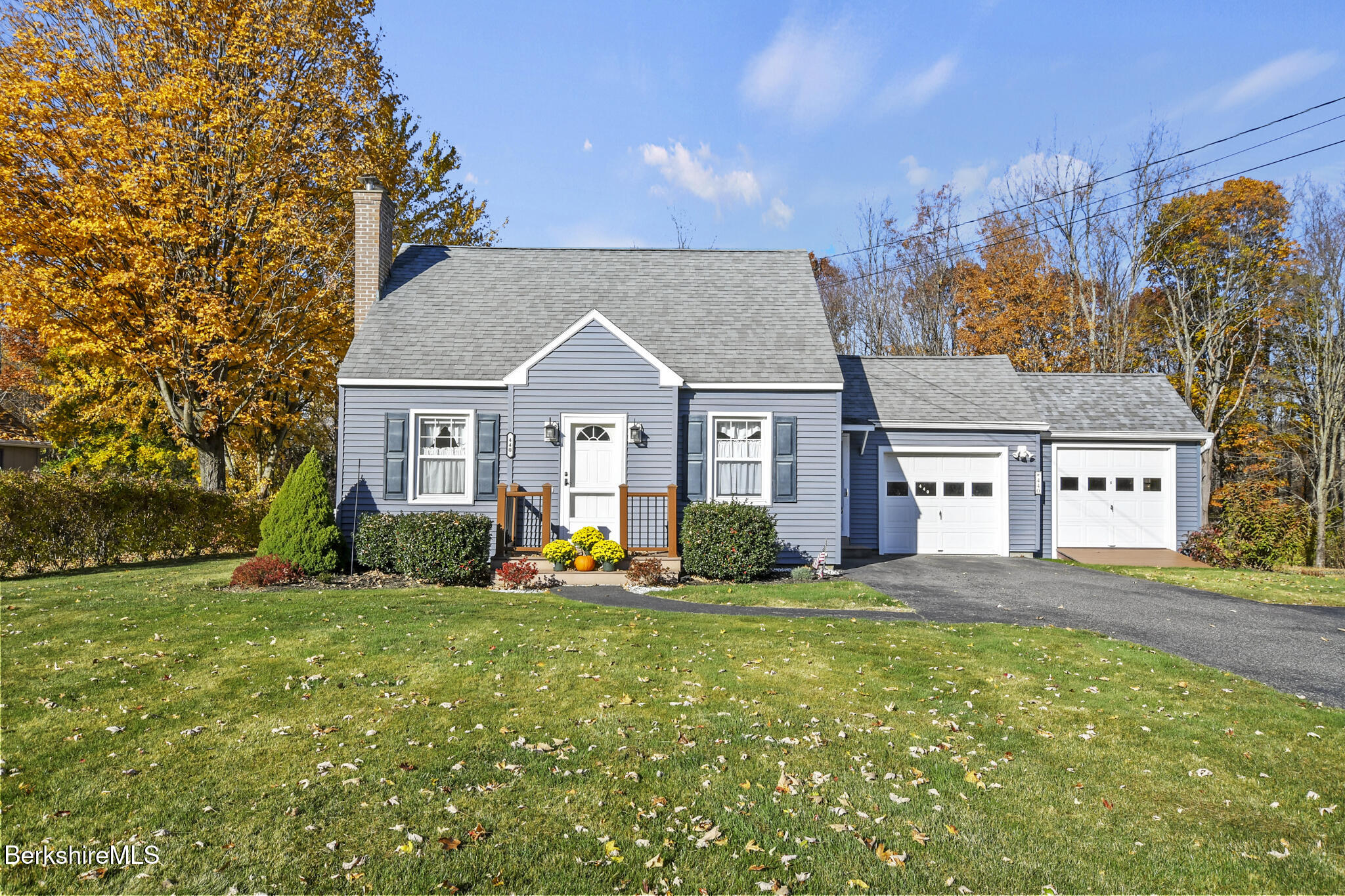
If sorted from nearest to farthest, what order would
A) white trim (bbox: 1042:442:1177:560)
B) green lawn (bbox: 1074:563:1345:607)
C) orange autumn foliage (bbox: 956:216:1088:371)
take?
green lawn (bbox: 1074:563:1345:607), white trim (bbox: 1042:442:1177:560), orange autumn foliage (bbox: 956:216:1088:371)

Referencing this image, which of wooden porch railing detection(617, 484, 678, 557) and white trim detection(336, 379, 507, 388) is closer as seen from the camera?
wooden porch railing detection(617, 484, 678, 557)

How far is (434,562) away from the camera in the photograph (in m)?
11.1

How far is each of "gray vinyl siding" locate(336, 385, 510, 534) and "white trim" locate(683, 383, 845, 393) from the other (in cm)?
361

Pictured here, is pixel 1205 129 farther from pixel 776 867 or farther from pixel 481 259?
pixel 776 867

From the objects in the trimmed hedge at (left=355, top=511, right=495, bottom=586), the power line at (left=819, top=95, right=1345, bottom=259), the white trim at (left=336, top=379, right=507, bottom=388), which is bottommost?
the trimmed hedge at (left=355, top=511, right=495, bottom=586)

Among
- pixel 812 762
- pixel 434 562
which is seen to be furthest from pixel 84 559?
pixel 812 762

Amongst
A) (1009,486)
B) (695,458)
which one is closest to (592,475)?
(695,458)

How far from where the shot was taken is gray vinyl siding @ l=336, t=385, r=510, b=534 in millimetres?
12859

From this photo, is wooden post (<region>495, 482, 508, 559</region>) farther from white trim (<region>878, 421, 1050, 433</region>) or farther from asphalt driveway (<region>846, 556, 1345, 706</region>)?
white trim (<region>878, 421, 1050, 433</region>)

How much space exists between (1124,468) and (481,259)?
1469 cm

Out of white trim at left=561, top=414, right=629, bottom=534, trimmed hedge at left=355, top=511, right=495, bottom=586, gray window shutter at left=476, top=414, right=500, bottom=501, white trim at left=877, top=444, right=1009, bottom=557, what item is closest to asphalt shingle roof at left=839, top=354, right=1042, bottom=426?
white trim at left=877, top=444, right=1009, bottom=557

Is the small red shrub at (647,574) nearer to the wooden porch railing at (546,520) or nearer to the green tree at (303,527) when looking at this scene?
the wooden porch railing at (546,520)

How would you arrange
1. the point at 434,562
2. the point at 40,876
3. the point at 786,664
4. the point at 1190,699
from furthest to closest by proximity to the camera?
the point at 434,562
the point at 786,664
the point at 1190,699
the point at 40,876

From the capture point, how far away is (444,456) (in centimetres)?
1294
